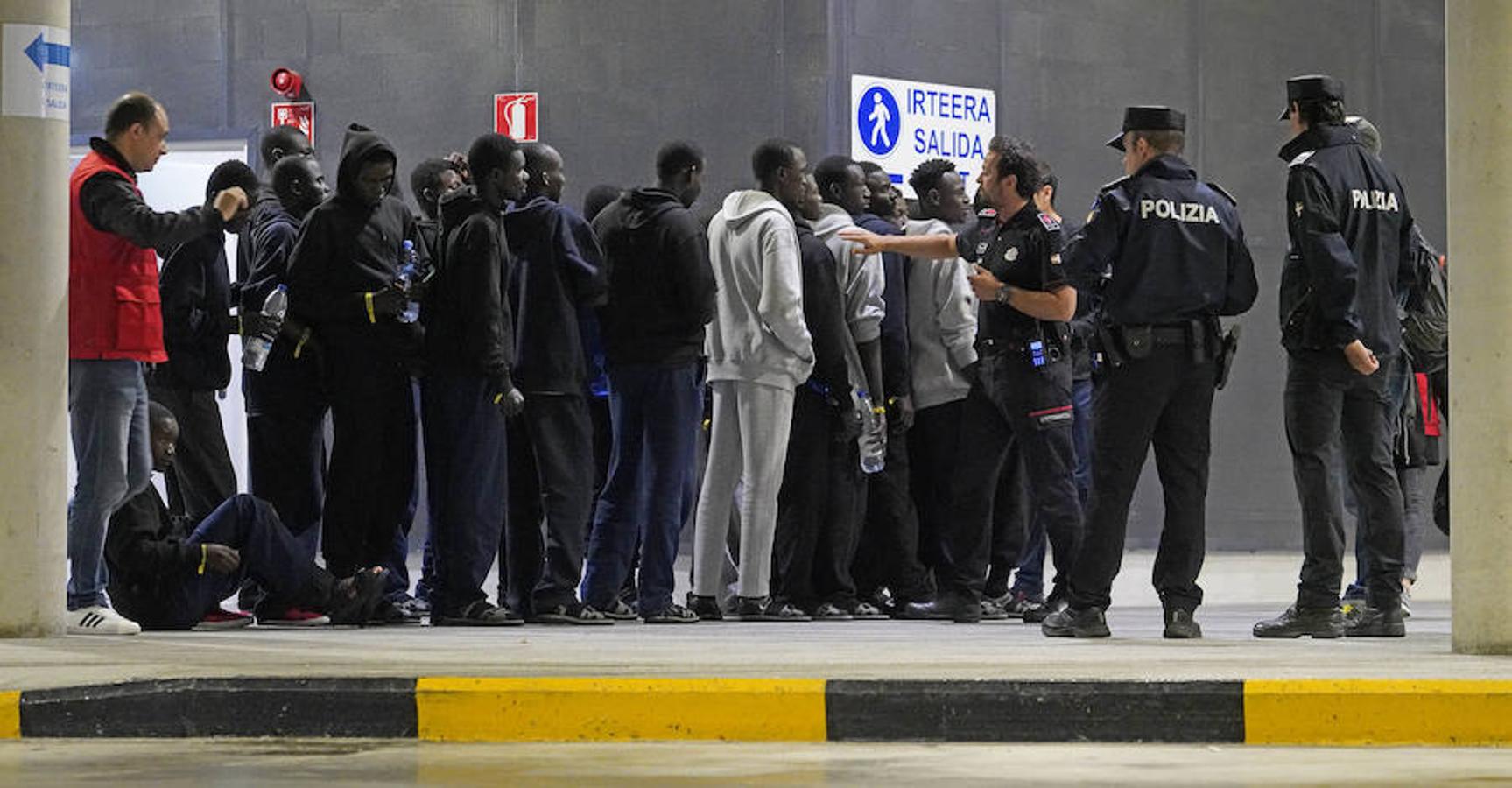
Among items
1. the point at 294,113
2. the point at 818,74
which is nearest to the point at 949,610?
the point at 818,74

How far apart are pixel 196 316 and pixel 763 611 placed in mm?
2749

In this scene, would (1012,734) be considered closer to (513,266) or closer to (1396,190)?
(1396,190)

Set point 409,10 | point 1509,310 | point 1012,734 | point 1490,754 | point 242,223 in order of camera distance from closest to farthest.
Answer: point 1490,754 < point 1012,734 < point 1509,310 < point 242,223 < point 409,10

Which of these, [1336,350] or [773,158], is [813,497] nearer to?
[773,158]

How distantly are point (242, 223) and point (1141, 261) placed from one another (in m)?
3.96

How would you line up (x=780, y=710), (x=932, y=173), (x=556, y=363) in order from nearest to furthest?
(x=780, y=710) < (x=556, y=363) < (x=932, y=173)

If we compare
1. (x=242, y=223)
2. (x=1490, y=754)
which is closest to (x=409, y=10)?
(x=242, y=223)

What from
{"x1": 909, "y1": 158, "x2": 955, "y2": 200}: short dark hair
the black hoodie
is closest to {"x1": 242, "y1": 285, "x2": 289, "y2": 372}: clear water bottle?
the black hoodie

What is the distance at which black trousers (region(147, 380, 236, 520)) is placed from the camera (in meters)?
10.8

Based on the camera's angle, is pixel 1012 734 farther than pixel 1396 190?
No

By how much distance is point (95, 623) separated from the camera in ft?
31.0

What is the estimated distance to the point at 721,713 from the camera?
279 inches

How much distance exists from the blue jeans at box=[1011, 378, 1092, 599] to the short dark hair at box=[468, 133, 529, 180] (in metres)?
2.82

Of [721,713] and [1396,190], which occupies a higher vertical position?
[1396,190]
